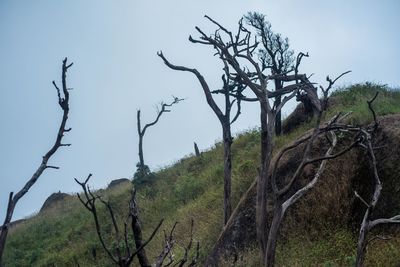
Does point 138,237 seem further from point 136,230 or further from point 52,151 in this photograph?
point 52,151

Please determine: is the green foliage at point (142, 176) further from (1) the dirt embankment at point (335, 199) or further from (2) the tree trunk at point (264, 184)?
(2) the tree trunk at point (264, 184)

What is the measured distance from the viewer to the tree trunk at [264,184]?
7246 millimetres

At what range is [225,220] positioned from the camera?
1338 centimetres

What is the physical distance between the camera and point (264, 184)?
743 centimetres

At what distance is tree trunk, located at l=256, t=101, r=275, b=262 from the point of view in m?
7.25

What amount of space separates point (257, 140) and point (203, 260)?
10.4m

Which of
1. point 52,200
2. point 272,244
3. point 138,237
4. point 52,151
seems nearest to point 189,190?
point 272,244

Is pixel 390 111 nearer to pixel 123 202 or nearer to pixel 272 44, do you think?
pixel 272 44

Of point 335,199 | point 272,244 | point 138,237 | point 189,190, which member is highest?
point 138,237

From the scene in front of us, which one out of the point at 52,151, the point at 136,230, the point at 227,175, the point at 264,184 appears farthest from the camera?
the point at 227,175

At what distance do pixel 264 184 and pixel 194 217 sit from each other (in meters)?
9.25

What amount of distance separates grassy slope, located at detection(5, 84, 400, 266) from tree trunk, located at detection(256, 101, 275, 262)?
210cm

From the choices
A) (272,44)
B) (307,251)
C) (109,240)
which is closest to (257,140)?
(272,44)

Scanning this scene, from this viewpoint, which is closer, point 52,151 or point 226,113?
point 52,151
